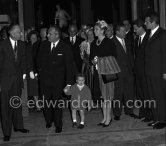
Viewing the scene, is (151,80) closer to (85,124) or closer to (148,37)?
(148,37)

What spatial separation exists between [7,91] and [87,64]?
2591 millimetres

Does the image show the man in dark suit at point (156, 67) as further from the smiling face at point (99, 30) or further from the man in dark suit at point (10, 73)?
the man in dark suit at point (10, 73)

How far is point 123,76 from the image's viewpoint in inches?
337

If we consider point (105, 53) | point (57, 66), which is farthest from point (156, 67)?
point (57, 66)

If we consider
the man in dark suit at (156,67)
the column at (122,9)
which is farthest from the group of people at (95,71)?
the column at (122,9)

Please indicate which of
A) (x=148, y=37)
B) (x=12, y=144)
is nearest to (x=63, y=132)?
(x=12, y=144)

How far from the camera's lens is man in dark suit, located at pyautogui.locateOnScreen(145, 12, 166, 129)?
23.9ft

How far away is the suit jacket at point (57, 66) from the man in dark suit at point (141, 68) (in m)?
1.37

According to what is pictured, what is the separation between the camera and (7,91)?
7207mm

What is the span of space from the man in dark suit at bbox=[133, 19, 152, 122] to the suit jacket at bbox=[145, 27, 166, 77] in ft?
1.65

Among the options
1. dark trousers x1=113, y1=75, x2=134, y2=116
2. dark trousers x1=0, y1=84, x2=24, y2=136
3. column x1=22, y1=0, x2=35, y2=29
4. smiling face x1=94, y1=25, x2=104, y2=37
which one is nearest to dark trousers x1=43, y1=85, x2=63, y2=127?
dark trousers x1=0, y1=84, x2=24, y2=136

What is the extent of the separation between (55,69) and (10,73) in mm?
804

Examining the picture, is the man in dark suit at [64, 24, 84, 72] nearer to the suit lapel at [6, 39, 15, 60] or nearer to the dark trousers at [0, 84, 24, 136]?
the dark trousers at [0, 84, 24, 136]

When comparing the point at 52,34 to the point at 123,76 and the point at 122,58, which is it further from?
the point at 123,76
